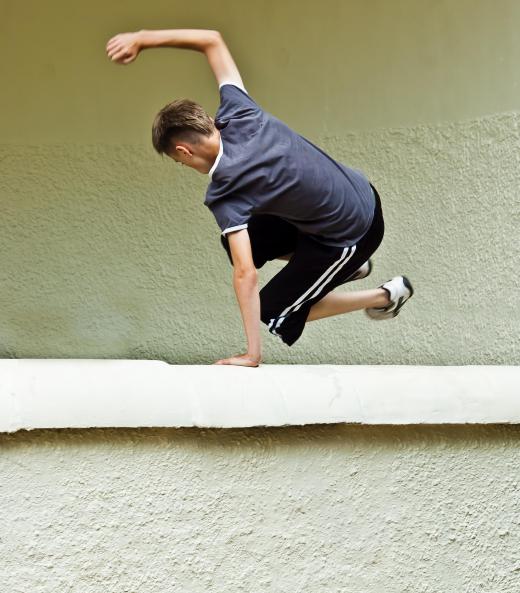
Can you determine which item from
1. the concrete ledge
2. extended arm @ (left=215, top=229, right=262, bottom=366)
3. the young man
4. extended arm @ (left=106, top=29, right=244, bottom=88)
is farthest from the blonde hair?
the concrete ledge

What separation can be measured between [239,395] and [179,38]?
82cm

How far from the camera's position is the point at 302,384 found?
6.52ft

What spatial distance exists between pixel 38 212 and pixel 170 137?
150 centimetres

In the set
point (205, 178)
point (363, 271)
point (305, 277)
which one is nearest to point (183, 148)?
point (305, 277)

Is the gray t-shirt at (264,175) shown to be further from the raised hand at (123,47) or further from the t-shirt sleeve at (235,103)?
the raised hand at (123,47)

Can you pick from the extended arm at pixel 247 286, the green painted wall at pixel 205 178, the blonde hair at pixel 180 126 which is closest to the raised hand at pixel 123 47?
the blonde hair at pixel 180 126

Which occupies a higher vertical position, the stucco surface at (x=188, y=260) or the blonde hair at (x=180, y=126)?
the blonde hair at (x=180, y=126)

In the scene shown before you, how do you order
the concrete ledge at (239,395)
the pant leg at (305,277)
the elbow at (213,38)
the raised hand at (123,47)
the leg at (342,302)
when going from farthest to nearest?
the leg at (342,302) → the pant leg at (305,277) → the elbow at (213,38) → the raised hand at (123,47) → the concrete ledge at (239,395)

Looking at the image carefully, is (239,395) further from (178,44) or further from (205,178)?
(205,178)

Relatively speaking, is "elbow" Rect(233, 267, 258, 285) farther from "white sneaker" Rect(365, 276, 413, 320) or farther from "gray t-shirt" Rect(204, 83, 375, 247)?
"white sneaker" Rect(365, 276, 413, 320)

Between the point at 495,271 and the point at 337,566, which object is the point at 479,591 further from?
the point at 495,271

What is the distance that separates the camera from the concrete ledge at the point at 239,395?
1823mm

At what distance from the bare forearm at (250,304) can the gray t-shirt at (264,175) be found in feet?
0.41

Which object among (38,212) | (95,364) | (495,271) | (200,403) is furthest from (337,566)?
(38,212)
